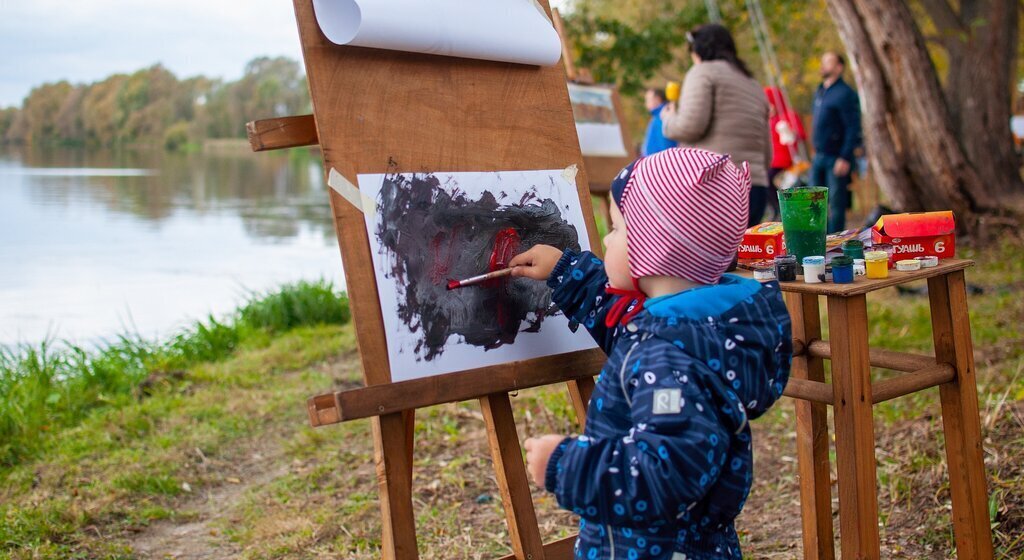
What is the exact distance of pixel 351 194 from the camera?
2057 millimetres

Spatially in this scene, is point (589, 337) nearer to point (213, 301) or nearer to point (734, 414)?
point (734, 414)

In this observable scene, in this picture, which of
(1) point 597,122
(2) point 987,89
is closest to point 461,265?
(1) point 597,122

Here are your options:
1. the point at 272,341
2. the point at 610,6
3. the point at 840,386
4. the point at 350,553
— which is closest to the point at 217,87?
the point at 610,6

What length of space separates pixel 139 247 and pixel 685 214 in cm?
1040

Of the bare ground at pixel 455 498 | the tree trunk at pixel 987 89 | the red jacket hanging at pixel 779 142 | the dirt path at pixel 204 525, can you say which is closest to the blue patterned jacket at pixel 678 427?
the bare ground at pixel 455 498

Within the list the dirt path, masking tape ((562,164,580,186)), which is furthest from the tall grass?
masking tape ((562,164,580,186))

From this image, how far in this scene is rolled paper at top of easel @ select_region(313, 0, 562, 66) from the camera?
2.07 meters

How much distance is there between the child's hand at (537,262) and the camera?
2129 mm

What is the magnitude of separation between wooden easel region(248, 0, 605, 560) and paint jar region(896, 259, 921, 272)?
75 centimetres

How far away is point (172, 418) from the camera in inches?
180

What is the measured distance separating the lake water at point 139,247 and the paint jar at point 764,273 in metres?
5.16

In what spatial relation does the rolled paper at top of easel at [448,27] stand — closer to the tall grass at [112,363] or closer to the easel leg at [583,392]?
the easel leg at [583,392]

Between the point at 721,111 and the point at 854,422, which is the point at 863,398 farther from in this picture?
the point at 721,111

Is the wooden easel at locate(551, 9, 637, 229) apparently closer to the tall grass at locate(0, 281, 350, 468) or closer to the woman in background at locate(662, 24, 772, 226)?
the woman in background at locate(662, 24, 772, 226)
